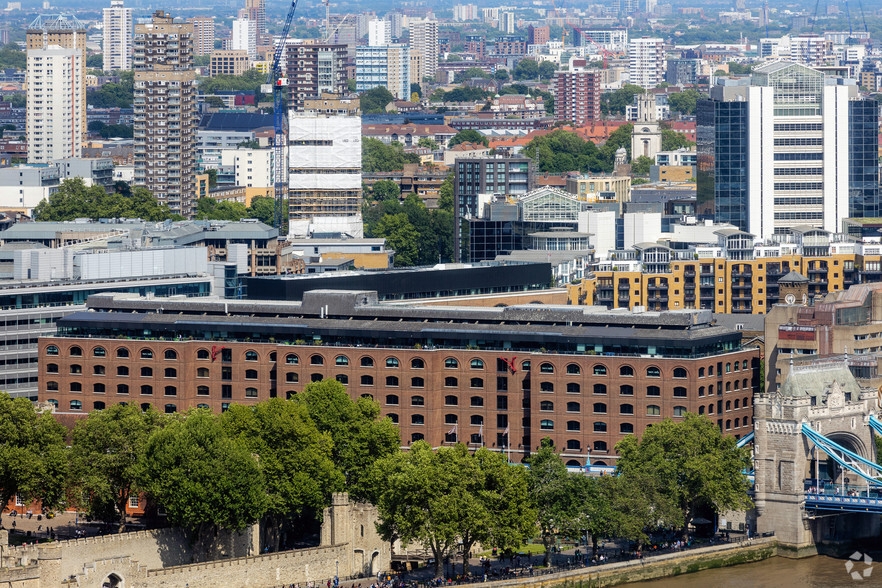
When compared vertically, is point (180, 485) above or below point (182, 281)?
below

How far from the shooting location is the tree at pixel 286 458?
452 feet

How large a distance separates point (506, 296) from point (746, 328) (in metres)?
23.5

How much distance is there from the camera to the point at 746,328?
182 m

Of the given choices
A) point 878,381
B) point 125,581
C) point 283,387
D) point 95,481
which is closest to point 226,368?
point 283,387

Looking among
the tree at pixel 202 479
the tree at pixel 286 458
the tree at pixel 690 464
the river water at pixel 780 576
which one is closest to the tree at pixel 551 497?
the tree at pixel 690 464

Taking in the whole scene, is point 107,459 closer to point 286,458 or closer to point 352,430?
Answer: point 286,458

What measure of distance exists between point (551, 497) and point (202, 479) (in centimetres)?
2131

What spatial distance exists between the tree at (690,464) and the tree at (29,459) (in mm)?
35297

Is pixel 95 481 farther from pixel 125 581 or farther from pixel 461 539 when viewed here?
pixel 461 539

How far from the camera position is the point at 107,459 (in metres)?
138

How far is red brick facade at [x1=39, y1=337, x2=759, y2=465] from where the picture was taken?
153250 millimetres

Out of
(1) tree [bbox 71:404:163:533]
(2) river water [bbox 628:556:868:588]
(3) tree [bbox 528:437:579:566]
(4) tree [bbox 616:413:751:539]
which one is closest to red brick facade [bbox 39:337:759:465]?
(4) tree [bbox 616:413:751:539]

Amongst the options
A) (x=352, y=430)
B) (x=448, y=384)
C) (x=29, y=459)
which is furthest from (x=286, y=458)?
(x=448, y=384)

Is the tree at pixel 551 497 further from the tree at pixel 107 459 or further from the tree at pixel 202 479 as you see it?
the tree at pixel 107 459
